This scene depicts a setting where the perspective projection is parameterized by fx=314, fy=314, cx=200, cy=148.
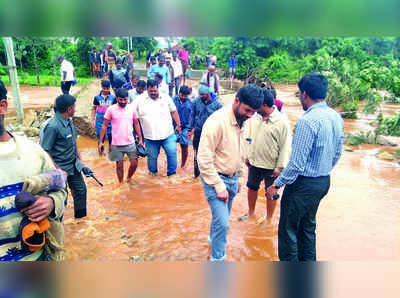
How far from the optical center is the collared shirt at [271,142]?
3541mm

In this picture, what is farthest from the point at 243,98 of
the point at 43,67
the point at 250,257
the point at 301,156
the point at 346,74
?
the point at 43,67

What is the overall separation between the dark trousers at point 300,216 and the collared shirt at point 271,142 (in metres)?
0.89

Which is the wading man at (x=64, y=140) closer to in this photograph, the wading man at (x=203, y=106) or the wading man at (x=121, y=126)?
the wading man at (x=121, y=126)

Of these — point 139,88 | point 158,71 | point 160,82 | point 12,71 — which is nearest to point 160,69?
point 158,71

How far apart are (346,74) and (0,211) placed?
1401cm

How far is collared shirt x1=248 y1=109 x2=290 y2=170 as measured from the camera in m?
3.54

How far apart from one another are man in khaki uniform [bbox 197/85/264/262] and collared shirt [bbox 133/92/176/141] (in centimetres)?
239

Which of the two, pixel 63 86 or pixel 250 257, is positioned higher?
pixel 63 86

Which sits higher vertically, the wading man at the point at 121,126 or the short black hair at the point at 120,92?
the short black hair at the point at 120,92

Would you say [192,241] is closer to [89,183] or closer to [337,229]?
[337,229]

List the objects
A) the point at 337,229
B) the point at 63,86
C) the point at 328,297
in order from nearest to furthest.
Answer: the point at 328,297, the point at 337,229, the point at 63,86

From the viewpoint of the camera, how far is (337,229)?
4027 mm

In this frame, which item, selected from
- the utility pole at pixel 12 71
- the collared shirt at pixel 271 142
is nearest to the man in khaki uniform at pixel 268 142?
the collared shirt at pixel 271 142

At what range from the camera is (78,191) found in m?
3.87
